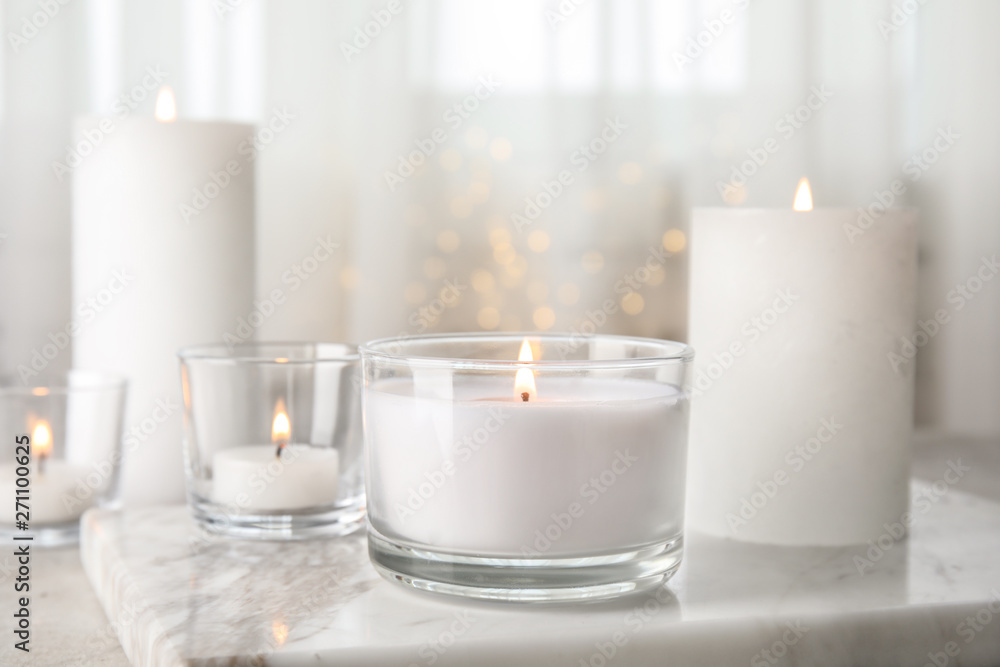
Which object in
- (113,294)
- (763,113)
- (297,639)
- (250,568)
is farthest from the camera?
(763,113)

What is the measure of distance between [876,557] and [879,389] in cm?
10

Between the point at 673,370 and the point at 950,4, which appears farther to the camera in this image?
the point at 950,4

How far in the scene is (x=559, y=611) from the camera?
463 millimetres

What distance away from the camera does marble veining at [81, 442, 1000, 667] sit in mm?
429

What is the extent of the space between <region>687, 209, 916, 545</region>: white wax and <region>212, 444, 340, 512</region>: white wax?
0.79ft

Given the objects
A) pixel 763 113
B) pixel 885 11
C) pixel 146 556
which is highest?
pixel 885 11

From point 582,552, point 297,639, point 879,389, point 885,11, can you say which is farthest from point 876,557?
point 885,11

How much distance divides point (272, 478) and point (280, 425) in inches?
1.4

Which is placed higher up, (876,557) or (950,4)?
(950,4)

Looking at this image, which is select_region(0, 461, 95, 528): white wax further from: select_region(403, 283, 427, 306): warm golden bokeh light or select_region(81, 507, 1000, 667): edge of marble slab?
select_region(403, 283, 427, 306): warm golden bokeh light

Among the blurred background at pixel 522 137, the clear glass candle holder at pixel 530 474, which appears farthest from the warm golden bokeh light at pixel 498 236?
the clear glass candle holder at pixel 530 474

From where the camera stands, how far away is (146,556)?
0.57m

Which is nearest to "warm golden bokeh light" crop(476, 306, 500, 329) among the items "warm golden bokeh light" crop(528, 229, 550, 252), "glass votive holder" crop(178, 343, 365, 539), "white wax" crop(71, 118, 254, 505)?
"warm golden bokeh light" crop(528, 229, 550, 252)

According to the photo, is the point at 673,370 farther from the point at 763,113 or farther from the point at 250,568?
the point at 763,113
